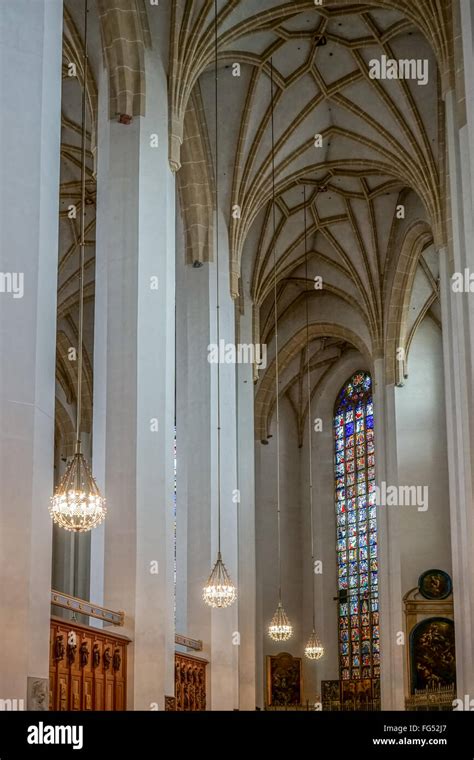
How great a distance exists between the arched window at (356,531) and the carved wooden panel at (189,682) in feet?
38.3

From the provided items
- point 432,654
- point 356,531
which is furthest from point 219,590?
point 356,531

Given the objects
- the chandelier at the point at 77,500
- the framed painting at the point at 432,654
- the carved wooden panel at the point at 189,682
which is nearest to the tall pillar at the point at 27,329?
the chandelier at the point at 77,500

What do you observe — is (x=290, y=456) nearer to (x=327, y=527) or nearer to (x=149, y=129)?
(x=327, y=527)

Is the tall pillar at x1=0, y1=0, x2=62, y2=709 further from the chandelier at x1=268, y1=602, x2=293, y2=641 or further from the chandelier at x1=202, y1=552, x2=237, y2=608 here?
the chandelier at x1=268, y1=602, x2=293, y2=641

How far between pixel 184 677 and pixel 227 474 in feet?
16.8

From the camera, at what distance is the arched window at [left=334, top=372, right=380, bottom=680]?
106ft

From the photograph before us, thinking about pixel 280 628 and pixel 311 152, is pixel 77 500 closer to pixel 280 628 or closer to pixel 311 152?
pixel 280 628

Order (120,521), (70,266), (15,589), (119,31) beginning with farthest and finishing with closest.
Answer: (70,266), (119,31), (120,521), (15,589)

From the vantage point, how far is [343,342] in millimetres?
35750

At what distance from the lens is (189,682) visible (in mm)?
20359

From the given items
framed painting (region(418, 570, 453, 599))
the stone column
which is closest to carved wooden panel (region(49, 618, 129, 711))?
the stone column

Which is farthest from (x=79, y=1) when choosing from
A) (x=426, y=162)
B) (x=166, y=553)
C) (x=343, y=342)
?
(x=343, y=342)

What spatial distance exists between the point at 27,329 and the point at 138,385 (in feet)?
20.3

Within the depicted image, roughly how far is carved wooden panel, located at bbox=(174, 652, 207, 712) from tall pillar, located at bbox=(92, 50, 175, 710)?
2741mm
